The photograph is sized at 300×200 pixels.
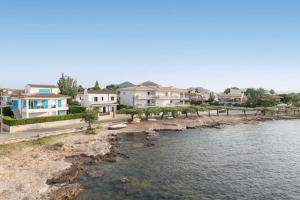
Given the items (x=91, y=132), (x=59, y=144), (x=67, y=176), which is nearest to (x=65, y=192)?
(x=67, y=176)

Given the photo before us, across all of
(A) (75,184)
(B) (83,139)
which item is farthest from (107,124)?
(A) (75,184)

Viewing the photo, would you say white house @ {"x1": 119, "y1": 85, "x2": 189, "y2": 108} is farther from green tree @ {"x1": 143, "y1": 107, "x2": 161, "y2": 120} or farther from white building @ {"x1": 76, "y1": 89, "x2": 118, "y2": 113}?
green tree @ {"x1": 143, "y1": 107, "x2": 161, "y2": 120}

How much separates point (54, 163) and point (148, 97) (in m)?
74.9

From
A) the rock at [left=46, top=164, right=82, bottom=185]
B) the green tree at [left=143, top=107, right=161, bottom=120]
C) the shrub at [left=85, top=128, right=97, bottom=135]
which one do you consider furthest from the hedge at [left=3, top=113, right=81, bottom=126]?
the rock at [left=46, top=164, right=82, bottom=185]

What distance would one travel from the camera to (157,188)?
36.0 meters

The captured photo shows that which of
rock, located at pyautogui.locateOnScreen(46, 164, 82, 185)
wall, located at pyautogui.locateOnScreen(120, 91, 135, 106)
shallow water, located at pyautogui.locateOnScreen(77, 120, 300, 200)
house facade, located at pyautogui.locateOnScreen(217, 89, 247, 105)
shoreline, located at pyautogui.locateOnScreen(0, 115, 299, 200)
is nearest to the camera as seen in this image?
shoreline, located at pyautogui.locateOnScreen(0, 115, 299, 200)

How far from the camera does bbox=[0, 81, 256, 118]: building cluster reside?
7532 cm

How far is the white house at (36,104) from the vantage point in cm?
7394

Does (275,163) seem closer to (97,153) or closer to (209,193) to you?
(209,193)

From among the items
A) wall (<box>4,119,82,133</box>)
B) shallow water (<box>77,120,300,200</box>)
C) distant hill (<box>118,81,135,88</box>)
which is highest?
distant hill (<box>118,81,135,88</box>)

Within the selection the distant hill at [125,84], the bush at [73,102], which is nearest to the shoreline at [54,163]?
the bush at [73,102]

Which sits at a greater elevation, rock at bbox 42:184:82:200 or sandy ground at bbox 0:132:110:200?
sandy ground at bbox 0:132:110:200

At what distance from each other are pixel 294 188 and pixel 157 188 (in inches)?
760

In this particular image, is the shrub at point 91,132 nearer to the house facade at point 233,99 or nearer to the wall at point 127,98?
the wall at point 127,98
